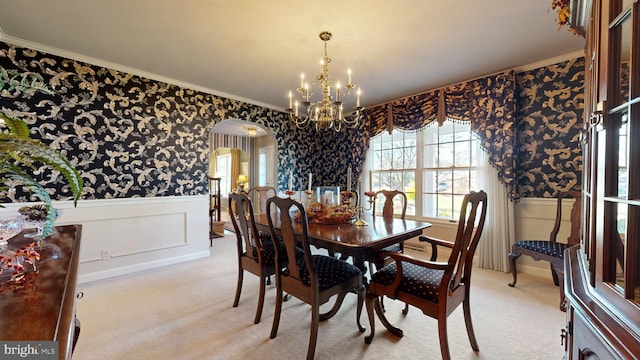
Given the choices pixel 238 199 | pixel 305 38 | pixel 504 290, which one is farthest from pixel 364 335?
pixel 305 38

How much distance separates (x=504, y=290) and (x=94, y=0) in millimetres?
4394

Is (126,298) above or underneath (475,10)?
underneath

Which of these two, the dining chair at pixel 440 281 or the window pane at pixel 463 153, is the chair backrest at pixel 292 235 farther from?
the window pane at pixel 463 153

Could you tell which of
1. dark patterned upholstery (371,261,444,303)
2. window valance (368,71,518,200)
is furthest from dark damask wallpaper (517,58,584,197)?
dark patterned upholstery (371,261,444,303)

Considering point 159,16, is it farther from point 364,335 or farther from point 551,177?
point 551,177

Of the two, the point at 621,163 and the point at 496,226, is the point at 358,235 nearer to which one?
the point at 621,163

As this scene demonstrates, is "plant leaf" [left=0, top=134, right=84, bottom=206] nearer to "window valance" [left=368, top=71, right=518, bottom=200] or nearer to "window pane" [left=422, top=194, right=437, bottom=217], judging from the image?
"window valance" [left=368, top=71, right=518, bottom=200]

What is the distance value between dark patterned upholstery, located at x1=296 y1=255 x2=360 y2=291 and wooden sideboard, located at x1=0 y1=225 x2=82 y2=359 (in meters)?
1.19

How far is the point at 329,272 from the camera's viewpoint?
184 centimetres

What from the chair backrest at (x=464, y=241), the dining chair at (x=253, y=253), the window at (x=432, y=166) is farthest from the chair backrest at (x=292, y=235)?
the window at (x=432, y=166)

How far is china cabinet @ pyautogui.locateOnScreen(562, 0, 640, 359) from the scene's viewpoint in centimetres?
63

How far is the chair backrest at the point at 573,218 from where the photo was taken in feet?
8.07

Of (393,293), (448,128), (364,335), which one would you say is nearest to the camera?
(393,293)

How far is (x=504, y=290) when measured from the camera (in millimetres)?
2574
